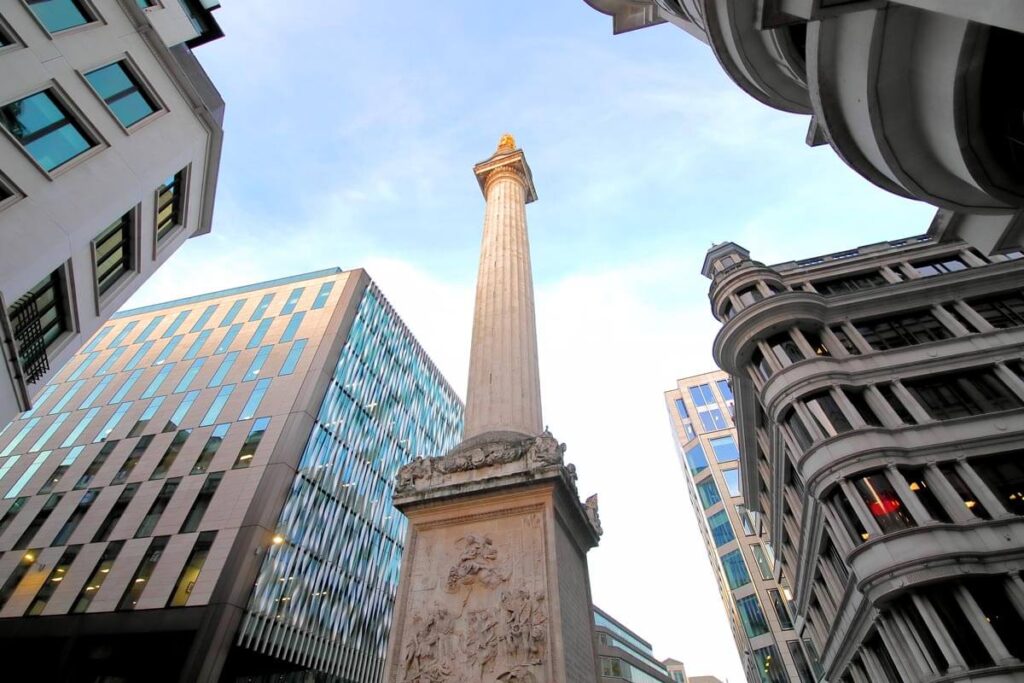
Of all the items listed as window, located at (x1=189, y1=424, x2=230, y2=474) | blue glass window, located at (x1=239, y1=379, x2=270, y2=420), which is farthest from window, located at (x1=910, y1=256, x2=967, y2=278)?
window, located at (x1=189, y1=424, x2=230, y2=474)

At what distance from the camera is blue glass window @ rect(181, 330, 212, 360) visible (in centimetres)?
4662

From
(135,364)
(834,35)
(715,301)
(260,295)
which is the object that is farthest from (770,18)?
(135,364)

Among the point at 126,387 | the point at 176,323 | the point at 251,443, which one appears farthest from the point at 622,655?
the point at 176,323

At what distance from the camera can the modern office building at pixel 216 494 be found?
30453mm

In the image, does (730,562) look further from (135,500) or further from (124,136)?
Answer: (124,136)

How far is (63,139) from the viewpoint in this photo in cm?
1653

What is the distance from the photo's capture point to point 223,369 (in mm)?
44031

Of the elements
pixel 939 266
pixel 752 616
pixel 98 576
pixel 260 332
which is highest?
pixel 260 332

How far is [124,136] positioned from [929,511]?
31888mm

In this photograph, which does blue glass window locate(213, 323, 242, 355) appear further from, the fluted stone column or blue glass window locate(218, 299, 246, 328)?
the fluted stone column

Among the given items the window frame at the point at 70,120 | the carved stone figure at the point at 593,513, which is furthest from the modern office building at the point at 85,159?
the carved stone figure at the point at 593,513

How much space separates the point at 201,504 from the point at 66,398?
23.9 m

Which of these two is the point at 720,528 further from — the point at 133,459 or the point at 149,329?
the point at 149,329

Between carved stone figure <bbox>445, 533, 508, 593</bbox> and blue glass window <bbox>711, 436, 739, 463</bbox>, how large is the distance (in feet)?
194
